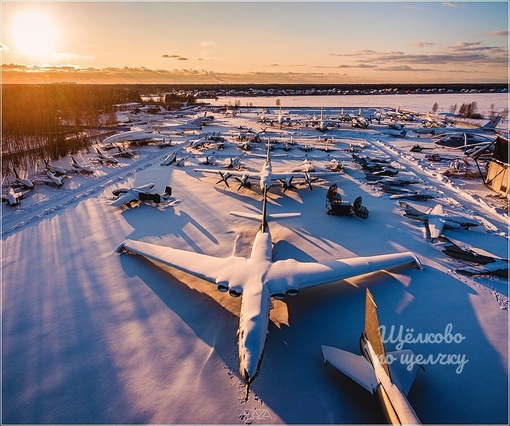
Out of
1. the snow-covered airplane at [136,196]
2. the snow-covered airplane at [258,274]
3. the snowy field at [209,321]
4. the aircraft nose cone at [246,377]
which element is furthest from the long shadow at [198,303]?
the snow-covered airplane at [136,196]

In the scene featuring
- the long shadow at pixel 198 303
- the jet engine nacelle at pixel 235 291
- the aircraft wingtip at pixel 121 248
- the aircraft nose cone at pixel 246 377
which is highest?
the aircraft nose cone at pixel 246 377

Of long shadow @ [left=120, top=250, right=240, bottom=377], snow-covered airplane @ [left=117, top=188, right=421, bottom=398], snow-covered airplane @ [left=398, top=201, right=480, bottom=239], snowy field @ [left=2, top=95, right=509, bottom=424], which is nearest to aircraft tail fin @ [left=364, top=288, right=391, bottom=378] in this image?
snowy field @ [left=2, top=95, right=509, bottom=424]

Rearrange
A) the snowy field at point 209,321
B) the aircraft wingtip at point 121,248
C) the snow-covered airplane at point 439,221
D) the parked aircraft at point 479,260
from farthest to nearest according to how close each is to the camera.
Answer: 1. the snow-covered airplane at point 439,221
2. the aircraft wingtip at point 121,248
3. the parked aircraft at point 479,260
4. the snowy field at point 209,321

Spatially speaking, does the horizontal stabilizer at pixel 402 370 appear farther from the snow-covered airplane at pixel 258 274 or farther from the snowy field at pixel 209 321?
the snow-covered airplane at pixel 258 274

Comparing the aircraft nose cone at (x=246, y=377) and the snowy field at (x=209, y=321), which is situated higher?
the aircraft nose cone at (x=246, y=377)

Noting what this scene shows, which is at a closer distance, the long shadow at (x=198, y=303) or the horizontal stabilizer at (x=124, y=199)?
the long shadow at (x=198, y=303)
